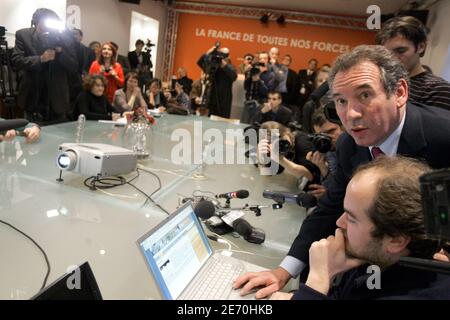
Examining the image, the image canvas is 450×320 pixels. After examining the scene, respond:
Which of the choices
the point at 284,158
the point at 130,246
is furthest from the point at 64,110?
the point at 130,246

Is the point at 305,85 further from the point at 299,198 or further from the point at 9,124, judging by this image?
the point at 9,124

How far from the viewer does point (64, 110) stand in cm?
318

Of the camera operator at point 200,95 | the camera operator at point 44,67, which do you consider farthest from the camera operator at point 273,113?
the camera operator at point 44,67

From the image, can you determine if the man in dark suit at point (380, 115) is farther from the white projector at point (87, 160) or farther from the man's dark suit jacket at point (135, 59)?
the man's dark suit jacket at point (135, 59)

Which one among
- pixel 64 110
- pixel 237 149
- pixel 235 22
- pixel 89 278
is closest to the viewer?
pixel 89 278

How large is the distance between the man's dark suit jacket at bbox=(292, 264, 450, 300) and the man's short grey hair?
48 centimetres

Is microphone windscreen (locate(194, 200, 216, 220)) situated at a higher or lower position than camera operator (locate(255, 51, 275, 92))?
lower

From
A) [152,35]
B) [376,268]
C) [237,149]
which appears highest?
[152,35]

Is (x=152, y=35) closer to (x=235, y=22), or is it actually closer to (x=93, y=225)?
(x=235, y=22)

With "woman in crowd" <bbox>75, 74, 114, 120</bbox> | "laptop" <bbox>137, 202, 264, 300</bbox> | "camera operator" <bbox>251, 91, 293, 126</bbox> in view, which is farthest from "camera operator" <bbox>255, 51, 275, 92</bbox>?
"laptop" <bbox>137, 202, 264, 300</bbox>

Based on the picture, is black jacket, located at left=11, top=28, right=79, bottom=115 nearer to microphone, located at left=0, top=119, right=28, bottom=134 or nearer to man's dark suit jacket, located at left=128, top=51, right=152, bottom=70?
microphone, located at left=0, top=119, right=28, bottom=134

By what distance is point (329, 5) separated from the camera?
7004mm

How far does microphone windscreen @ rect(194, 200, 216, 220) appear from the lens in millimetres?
1283
